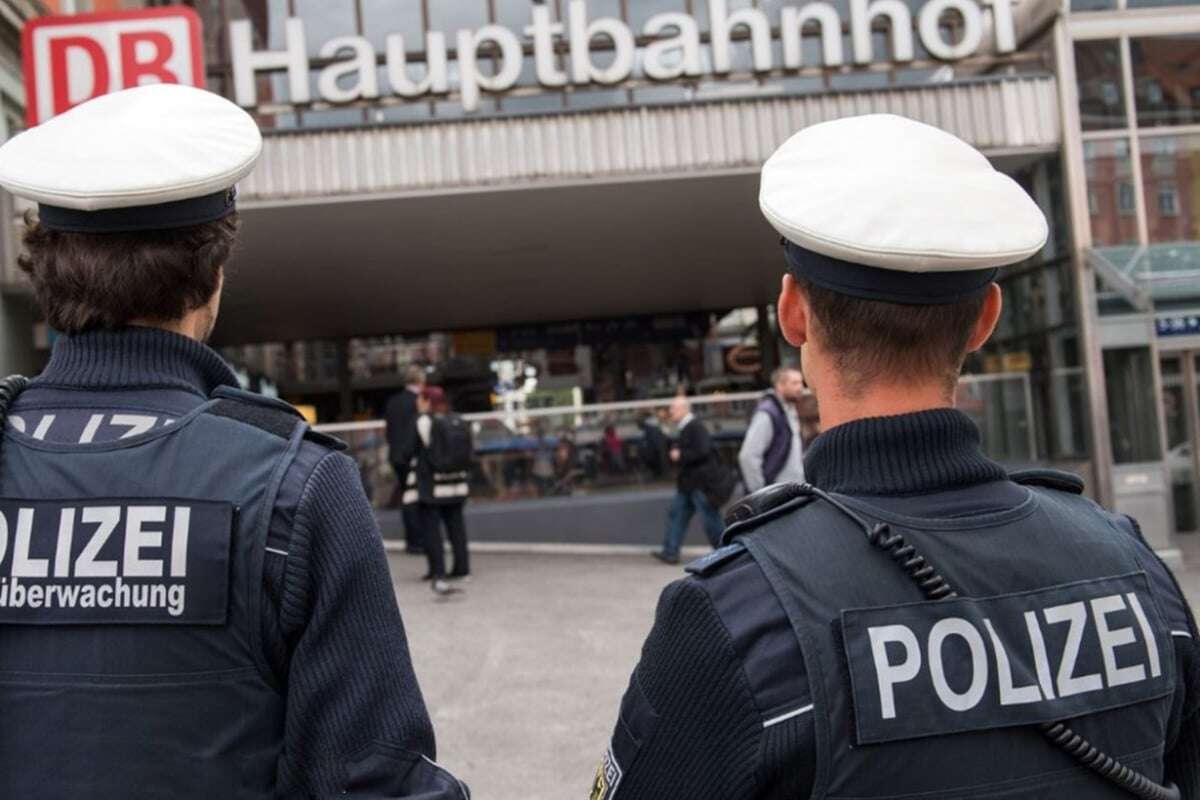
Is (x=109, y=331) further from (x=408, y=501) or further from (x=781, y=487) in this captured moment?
(x=408, y=501)

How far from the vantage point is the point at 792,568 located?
4.26 feet

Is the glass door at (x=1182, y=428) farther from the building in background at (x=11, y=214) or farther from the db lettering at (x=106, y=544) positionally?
the building in background at (x=11, y=214)

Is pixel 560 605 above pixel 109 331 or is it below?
below

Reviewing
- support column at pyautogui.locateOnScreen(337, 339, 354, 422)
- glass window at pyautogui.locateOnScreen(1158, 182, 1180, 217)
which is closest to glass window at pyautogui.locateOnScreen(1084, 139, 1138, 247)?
glass window at pyautogui.locateOnScreen(1158, 182, 1180, 217)

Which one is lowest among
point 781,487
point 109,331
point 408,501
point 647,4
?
point 408,501

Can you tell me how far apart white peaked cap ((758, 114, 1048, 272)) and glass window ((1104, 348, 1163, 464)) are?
10895 mm

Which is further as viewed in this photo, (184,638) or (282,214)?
(282,214)

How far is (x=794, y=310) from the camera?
1.54 meters

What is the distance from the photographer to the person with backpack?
891 centimetres

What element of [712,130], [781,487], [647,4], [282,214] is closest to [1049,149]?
[712,130]

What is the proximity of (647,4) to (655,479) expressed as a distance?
232 inches

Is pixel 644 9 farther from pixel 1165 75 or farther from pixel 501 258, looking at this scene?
pixel 1165 75

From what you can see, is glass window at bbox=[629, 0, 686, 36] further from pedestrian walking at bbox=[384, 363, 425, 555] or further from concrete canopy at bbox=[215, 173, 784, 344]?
pedestrian walking at bbox=[384, 363, 425, 555]

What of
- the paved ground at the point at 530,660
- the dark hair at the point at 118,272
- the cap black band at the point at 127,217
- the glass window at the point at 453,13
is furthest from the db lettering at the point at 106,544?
the glass window at the point at 453,13
